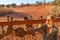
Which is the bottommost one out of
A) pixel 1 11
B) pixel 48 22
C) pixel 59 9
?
pixel 1 11

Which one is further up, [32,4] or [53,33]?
[53,33]

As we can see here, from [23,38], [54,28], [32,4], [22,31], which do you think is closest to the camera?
[54,28]

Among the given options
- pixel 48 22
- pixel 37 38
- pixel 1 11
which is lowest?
pixel 1 11

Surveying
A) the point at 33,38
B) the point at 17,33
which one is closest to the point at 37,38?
the point at 33,38

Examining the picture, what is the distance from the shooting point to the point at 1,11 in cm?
3578

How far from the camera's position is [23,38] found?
660 centimetres

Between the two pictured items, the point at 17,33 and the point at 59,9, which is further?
the point at 59,9

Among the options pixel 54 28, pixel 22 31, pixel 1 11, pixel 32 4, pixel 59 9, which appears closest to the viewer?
pixel 54 28

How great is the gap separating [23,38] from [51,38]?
6.74 ft

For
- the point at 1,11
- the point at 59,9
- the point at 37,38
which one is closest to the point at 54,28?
the point at 37,38

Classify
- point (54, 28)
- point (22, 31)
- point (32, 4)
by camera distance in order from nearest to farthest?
point (54, 28), point (22, 31), point (32, 4)

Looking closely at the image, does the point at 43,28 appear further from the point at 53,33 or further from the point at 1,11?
the point at 1,11

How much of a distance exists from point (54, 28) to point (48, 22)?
174 millimetres

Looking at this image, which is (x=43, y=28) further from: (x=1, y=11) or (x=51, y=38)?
(x=1, y=11)
